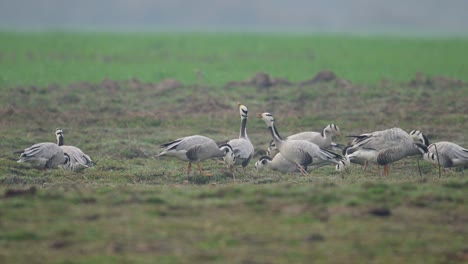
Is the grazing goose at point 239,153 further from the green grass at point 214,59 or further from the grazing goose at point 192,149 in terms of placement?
the green grass at point 214,59

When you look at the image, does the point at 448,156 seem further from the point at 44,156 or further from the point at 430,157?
the point at 44,156

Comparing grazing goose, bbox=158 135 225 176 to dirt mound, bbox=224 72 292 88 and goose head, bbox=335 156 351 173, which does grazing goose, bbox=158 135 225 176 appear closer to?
goose head, bbox=335 156 351 173

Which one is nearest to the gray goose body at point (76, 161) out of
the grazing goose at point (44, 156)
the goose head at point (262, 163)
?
the grazing goose at point (44, 156)

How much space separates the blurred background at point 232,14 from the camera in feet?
547

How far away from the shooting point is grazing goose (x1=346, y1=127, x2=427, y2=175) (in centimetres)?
1566

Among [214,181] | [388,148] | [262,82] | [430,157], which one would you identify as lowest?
[214,181]

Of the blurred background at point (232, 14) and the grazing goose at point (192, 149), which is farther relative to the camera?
the blurred background at point (232, 14)

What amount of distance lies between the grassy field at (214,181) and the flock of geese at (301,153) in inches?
13.0

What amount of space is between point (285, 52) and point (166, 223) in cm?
4427

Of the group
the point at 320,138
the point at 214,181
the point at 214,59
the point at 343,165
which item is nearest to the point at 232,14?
the point at 214,59

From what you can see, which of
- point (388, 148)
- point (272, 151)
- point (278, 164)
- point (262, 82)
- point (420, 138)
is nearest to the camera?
point (388, 148)

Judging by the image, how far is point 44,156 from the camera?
16.1m

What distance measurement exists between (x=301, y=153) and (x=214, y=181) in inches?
77.2

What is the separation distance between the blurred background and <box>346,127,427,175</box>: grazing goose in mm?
148907
